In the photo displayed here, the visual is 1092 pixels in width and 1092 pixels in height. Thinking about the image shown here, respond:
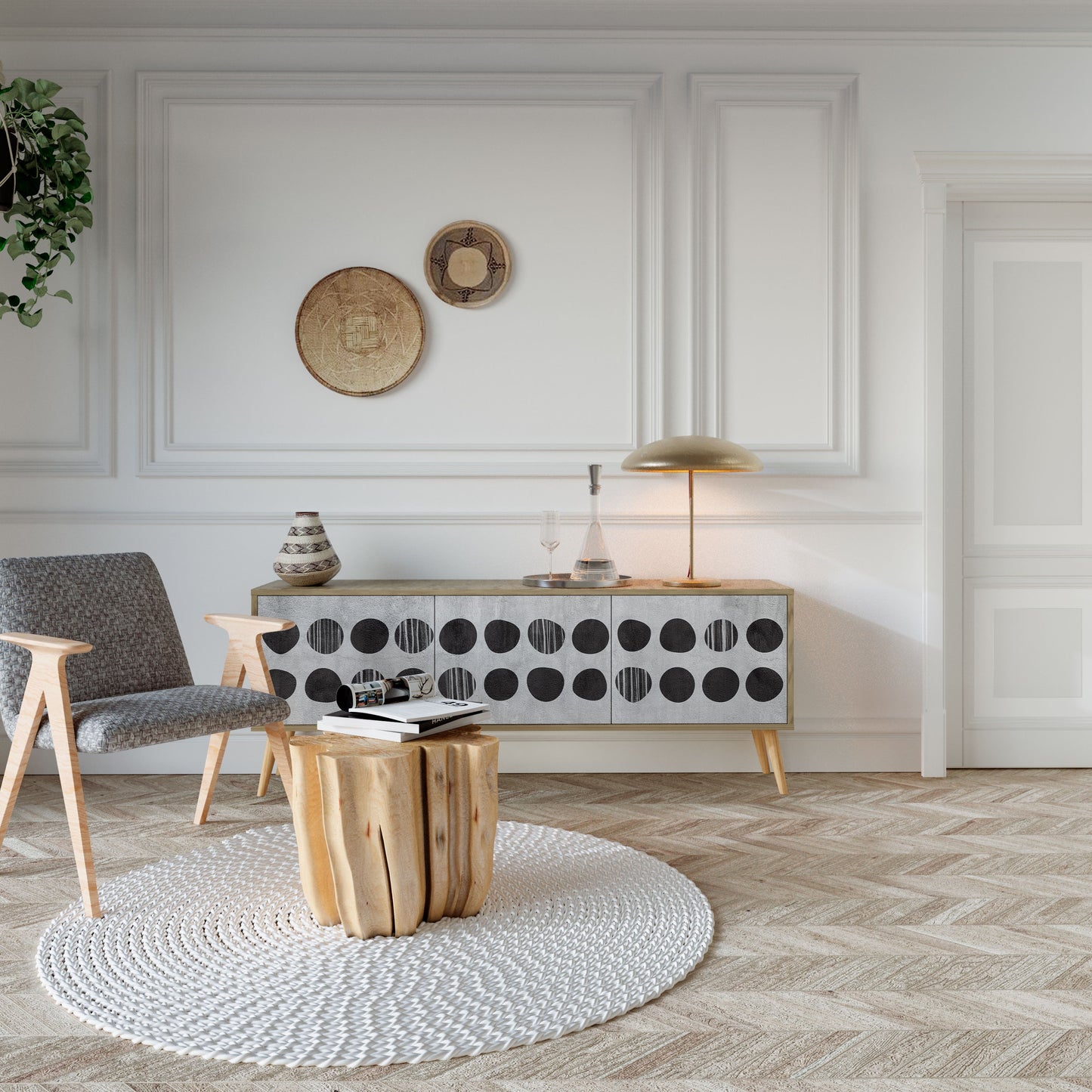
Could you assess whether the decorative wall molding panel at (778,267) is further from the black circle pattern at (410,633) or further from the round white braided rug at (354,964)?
the round white braided rug at (354,964)

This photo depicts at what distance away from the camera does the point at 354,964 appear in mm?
1930

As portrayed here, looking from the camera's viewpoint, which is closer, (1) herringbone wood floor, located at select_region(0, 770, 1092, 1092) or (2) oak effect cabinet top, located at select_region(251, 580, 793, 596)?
(1) herringbone wood floor, located at select_region(0, 770, 1092, 1092)

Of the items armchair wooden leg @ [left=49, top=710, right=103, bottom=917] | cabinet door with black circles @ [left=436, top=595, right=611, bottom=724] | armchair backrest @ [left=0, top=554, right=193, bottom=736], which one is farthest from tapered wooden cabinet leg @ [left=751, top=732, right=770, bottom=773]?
armchair wooden leg @ [left=49, top=710, right=103, bottom=917]

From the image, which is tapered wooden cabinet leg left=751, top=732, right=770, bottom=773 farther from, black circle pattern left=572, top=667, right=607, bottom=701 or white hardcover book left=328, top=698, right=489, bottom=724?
white hardcover book left=328, top=698, right=489, bottom=724

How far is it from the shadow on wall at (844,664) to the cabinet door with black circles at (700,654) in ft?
1.38

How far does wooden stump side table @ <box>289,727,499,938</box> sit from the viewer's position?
6.53ft

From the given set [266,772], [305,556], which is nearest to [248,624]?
[305,556]

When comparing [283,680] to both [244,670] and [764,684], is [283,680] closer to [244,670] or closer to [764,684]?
[244,670]

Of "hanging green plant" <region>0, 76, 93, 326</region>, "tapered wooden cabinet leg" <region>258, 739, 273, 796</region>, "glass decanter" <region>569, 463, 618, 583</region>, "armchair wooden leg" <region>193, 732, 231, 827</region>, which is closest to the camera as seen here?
"armchair wooden leg" <region>193, 732, 231, 827</region>

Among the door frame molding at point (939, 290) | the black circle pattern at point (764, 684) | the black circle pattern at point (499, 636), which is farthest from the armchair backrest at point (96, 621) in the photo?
the door frame molding at point (939, 290)

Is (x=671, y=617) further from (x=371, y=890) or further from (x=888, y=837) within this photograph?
(x=371, y=890)

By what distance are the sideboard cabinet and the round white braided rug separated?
0.74 meters

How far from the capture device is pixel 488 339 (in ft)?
11.6

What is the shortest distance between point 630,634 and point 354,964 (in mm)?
1488
